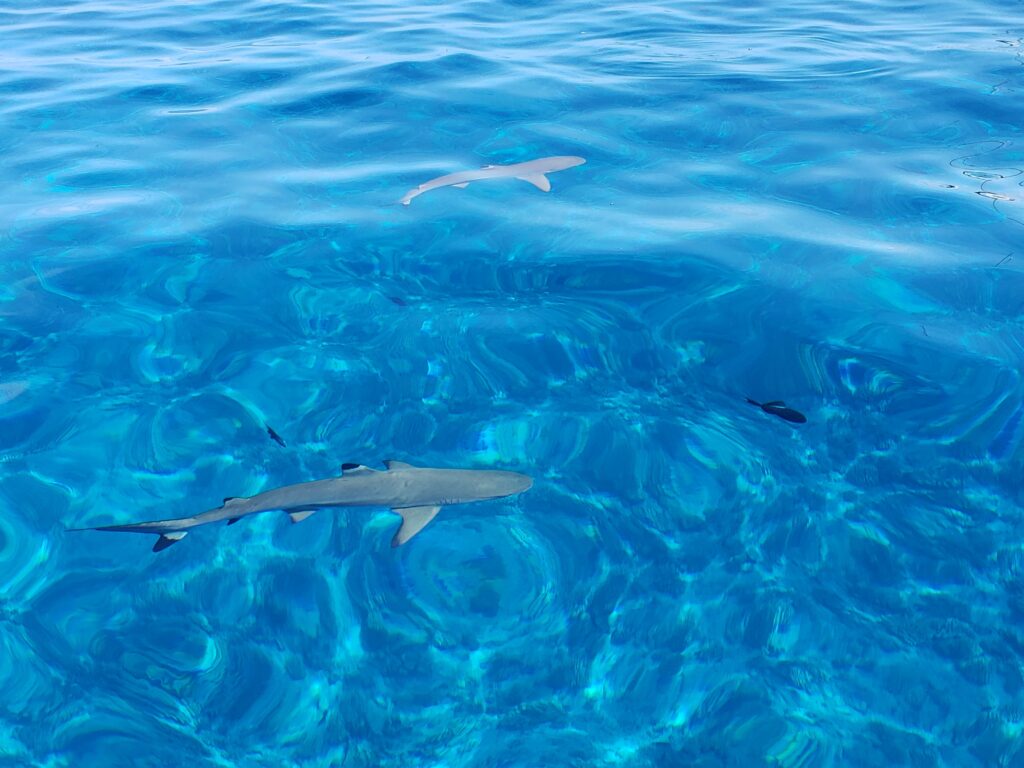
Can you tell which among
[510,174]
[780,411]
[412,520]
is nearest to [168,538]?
[412,520]

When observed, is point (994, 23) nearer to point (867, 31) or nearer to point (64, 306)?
point (867, 31)

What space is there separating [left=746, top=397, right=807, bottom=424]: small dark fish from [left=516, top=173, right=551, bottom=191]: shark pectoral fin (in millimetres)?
3031

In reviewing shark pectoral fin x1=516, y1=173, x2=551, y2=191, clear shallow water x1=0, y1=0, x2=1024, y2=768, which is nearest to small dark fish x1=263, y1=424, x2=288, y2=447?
clear shallow water x1=0, y1=0, x2=1024, y2=768

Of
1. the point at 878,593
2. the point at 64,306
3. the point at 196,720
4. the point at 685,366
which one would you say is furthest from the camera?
the point at 64,306

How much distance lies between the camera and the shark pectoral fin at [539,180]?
716cm

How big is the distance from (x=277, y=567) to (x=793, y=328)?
3.78 m

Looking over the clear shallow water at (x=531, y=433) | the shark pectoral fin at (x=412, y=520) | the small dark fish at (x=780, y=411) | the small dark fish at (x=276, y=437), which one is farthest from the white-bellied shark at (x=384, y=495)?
the small dark fish at (x=780, y=411)

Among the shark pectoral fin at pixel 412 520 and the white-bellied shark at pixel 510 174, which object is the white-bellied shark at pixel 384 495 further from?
the white-bellied shark at pixel 510 174

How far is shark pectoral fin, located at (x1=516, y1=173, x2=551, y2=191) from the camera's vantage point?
282 inches

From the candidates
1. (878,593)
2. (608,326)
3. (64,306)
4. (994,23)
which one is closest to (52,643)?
(64,306)

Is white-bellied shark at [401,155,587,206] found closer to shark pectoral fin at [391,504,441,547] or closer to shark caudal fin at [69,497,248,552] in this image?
shark pectoral fin at [391,504,441,547]

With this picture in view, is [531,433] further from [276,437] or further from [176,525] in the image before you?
[176,525]

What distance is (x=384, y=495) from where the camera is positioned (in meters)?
4.28

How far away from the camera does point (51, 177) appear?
762cm
